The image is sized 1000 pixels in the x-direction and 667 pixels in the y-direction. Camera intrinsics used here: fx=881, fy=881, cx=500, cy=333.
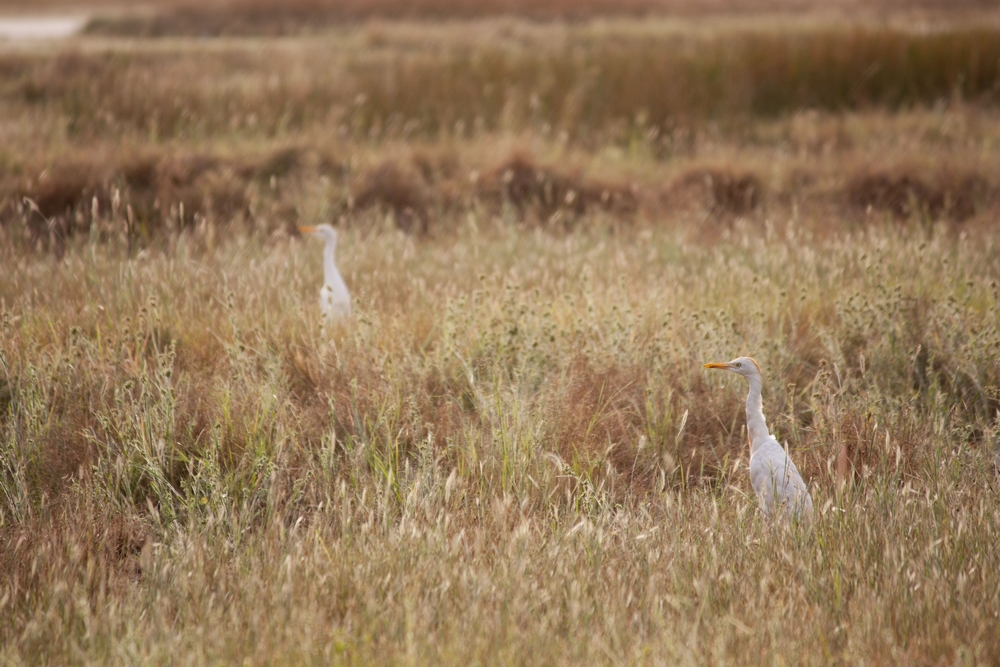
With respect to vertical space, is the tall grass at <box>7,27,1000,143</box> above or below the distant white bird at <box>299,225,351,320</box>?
above

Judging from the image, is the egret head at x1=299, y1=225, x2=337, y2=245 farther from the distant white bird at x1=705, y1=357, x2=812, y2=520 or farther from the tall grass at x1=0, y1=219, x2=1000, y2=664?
the distant white bird at x1=705, y1=357, x2=812, y2=520

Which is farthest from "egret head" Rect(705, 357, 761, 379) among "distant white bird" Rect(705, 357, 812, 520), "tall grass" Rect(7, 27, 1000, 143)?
"tall grass" Rect(7, 27, 1000, 143)

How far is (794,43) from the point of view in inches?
434

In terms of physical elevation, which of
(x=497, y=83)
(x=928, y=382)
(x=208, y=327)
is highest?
(x=497, y=83)

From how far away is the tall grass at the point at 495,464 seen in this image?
226cm

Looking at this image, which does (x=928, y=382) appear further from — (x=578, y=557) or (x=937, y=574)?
(x=578, y=557)

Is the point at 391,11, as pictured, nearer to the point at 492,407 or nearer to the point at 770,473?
the point at 492,407

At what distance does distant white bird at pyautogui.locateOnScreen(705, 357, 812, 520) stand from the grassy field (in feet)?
0.33

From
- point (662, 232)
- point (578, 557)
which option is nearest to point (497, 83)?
point (662, 232)

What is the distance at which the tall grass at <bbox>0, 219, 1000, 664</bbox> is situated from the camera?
2.26m

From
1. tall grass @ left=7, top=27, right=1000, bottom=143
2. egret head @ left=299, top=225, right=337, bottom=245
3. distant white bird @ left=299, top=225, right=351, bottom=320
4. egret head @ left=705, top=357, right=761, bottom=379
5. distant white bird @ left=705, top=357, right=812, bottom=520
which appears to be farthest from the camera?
tall grass @ left=7, top=27, right=1000, bottom=143

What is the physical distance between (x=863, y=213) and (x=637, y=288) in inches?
126

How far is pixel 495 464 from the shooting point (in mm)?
3121

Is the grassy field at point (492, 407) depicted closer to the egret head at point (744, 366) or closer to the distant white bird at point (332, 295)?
the distant white bird at point (332, 295)
